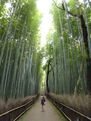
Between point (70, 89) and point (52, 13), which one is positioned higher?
point (52, 13)

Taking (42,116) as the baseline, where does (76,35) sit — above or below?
above

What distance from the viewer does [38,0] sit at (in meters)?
15.0

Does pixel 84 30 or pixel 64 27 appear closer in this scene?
pixel 84 30

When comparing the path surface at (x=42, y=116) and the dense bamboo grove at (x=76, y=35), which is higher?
the dense bamboo grove at (x=76, y=35)

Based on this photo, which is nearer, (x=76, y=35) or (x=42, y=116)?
(x=42, y=116)

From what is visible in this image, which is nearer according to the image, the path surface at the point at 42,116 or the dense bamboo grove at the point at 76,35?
the dense bamboo grove at the point at 76,35

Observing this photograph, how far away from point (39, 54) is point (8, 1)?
21.7 m

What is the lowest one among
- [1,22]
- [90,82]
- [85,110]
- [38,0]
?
[85,110]

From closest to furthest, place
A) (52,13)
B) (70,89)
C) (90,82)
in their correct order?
(90,82) → (52,13) → (70,89)

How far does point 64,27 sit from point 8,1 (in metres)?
5.46

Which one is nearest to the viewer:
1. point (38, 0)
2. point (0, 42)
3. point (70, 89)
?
point (38, 0)

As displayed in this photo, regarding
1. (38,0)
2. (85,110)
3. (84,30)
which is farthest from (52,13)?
(85,110)

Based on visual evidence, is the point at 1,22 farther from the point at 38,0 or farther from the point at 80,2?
the point at 80,2

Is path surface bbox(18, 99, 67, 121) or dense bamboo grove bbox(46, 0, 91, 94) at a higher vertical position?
dense bamboo grove bbox(46, 0, 91, 94)
